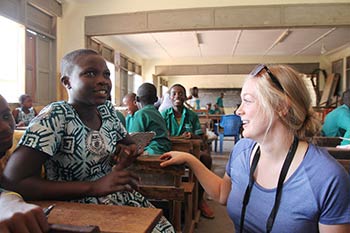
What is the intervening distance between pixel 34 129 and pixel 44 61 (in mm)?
5107

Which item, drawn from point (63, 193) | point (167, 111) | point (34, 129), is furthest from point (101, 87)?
point (167, 111)

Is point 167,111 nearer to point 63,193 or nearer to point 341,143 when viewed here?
point 341,143

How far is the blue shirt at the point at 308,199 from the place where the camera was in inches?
36.0

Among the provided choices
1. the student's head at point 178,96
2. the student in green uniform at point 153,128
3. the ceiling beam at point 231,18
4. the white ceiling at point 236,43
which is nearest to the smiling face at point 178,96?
the student's head at point 178,96

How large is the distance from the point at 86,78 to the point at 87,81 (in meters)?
0.01

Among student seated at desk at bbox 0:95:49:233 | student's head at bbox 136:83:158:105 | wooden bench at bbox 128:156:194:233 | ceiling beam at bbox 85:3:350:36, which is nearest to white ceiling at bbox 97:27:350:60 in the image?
ceiling beam at bbox 85:3:350:36

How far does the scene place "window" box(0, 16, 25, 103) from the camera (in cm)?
455

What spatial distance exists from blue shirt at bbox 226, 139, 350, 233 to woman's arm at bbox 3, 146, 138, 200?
47cm

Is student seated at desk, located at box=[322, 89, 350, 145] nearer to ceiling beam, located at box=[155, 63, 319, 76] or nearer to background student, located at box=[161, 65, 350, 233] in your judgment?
background student, located at box=[161, 65, 350, 233]

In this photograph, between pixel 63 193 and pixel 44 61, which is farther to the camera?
pixel 44 61

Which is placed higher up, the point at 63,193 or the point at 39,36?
→ the point at 39,36

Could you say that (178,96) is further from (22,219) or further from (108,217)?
(22,219)

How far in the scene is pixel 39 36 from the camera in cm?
536

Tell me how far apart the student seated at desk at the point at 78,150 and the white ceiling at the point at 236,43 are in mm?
6483
